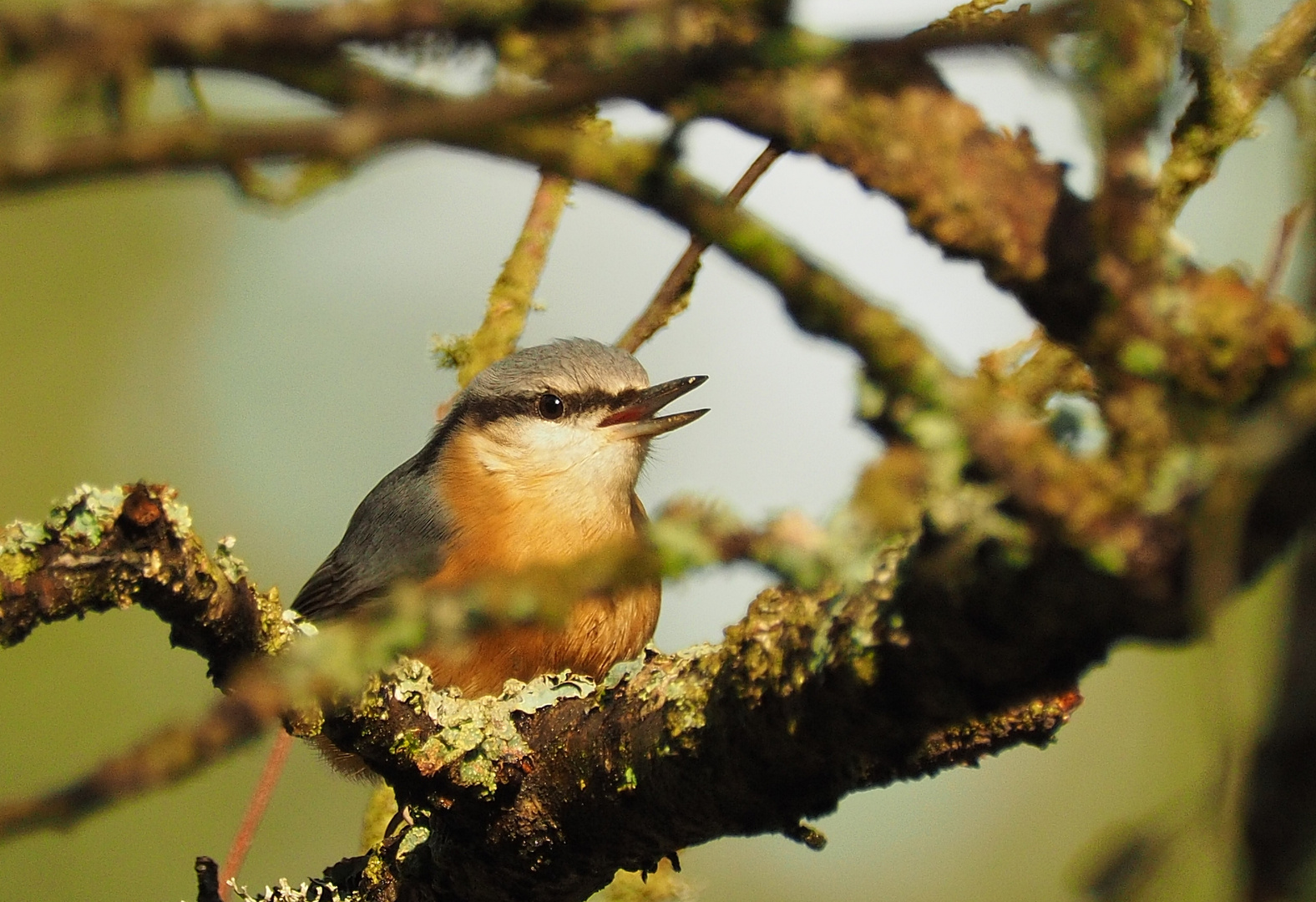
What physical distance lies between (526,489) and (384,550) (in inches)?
21.7

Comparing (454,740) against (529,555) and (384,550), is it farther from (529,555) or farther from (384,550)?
(384,550)

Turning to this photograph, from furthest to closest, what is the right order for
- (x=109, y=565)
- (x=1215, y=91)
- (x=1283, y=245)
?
1. (x=1215, y=91)
2. (x=109, y=565)
3. (x=1283, y=245)

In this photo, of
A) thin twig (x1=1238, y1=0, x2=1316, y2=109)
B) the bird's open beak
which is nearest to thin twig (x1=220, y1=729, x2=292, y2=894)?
the bird's open beak

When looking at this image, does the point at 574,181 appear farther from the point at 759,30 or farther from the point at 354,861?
the point at 354,861

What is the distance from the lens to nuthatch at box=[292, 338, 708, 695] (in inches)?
154

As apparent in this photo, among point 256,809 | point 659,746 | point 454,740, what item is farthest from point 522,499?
point 659,746

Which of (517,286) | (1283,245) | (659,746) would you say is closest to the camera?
(1283,245)

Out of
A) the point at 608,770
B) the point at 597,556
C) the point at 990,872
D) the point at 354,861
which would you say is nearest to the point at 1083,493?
the point at 597,556

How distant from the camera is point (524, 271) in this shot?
159 inches

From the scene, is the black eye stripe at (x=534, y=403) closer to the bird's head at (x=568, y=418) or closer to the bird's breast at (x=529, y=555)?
the bird's head at (x=568, y=418)

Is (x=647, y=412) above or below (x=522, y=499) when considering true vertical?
above

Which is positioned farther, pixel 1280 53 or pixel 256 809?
pixel 256 809

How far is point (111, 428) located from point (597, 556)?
9317mm

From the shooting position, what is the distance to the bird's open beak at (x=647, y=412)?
4.19m
